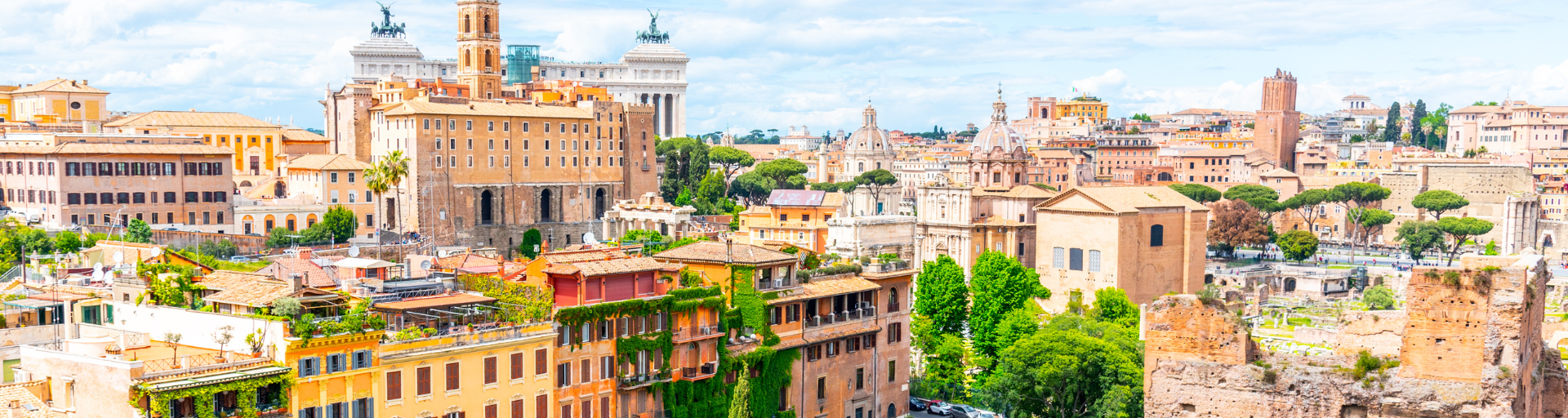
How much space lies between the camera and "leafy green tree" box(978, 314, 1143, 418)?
41312 mm

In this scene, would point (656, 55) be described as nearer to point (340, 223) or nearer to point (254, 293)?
point (340, 223)

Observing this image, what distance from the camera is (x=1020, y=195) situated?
252ft

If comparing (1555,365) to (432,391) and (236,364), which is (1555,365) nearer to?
(432,391)

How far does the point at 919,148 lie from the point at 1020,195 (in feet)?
344

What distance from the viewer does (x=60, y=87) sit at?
73.8m

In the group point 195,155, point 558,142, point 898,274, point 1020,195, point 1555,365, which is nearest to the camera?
point 1555,365

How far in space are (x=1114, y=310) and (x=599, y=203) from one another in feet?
120

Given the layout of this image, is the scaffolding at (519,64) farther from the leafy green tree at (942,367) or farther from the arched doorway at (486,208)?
the leafy green tree at (942,367)

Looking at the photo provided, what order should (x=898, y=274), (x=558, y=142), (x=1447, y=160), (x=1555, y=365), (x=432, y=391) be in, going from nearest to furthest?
1. (x=1555, y=365)
2. (x=432, y=391)
3. (x=898, y=274)
4. (x=558, y=142)
5. (x=1447, y=160)

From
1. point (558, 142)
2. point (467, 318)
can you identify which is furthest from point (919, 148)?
point (467, 318)

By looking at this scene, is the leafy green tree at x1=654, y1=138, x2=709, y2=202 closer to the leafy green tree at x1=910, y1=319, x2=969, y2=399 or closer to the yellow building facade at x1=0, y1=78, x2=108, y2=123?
the yellow building facade at x1=0, y1=78, x2=108, y2=123

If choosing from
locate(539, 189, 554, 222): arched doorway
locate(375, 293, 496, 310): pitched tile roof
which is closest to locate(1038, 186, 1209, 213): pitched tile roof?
locate(539, 189, 554, 222): arched doorway

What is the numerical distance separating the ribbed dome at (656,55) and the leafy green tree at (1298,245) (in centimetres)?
5509

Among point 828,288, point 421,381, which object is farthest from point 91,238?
point 828,288
